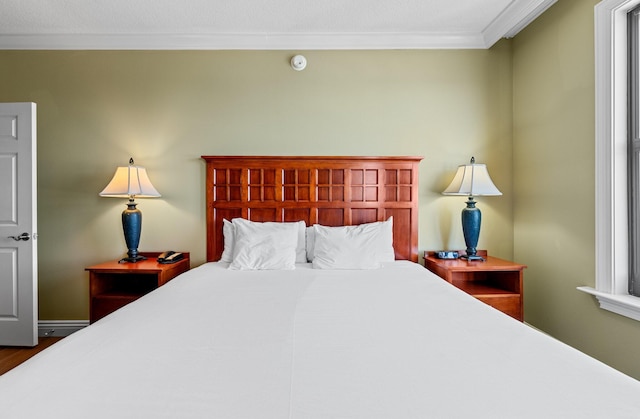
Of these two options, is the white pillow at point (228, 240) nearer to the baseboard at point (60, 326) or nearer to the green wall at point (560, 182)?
the baseboard at point (60, 326)

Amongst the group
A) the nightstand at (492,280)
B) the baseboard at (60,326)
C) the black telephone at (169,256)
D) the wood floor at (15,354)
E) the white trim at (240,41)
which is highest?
the white trim at (240,41)

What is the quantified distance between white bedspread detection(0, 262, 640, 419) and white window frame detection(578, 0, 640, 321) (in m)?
1.10

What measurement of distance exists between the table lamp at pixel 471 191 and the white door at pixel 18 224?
3.39m

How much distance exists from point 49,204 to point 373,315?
122 inches

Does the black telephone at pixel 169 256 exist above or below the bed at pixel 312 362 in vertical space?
above

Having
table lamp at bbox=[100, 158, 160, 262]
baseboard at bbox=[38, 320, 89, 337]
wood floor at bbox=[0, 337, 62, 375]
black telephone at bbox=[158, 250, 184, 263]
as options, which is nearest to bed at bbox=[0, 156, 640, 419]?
black telephone at bbox=[158, 250, 184, 263]

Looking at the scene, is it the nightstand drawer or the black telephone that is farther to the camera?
the black telephone

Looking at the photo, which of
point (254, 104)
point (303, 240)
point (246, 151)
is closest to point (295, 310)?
point (303, 240)

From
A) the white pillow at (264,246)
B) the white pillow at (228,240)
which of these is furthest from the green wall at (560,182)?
the white pillow at (228,240)

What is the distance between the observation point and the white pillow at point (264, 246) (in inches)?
97.7

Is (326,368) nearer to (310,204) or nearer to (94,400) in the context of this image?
(94,400)

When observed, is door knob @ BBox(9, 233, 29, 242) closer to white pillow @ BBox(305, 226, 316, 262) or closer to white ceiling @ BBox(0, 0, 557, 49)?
white ceiling @ BBox(0, 0, 557, 49)

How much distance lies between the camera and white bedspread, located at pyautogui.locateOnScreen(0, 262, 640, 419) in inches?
31.6

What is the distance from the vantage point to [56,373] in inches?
38.0
